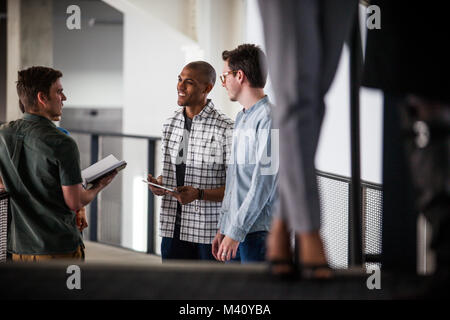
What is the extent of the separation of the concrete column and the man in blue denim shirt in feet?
14.5

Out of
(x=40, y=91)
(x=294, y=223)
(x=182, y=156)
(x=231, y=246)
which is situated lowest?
(x=231, y=246)

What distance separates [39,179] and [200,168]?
0.64 m

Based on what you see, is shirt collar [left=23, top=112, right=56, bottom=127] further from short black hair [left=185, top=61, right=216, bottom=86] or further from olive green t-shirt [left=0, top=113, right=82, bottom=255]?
short black hair [left=185, top=61, right=216, bottom=86]

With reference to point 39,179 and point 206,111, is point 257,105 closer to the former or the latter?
point 206,111

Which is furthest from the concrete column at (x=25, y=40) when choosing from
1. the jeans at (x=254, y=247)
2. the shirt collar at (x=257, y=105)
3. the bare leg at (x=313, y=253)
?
the bare leg at (x=313, y=253)

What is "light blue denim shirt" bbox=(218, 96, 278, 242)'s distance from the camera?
1.68 m

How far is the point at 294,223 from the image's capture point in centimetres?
89

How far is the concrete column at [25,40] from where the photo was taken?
5848 mm

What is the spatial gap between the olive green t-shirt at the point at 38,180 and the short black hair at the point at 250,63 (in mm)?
640

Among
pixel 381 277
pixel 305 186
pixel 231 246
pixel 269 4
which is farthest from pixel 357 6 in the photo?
pixel 231 246

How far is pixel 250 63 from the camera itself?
5.96ft

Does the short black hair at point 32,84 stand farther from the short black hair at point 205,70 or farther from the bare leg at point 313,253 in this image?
the bare leg at point 313,253
